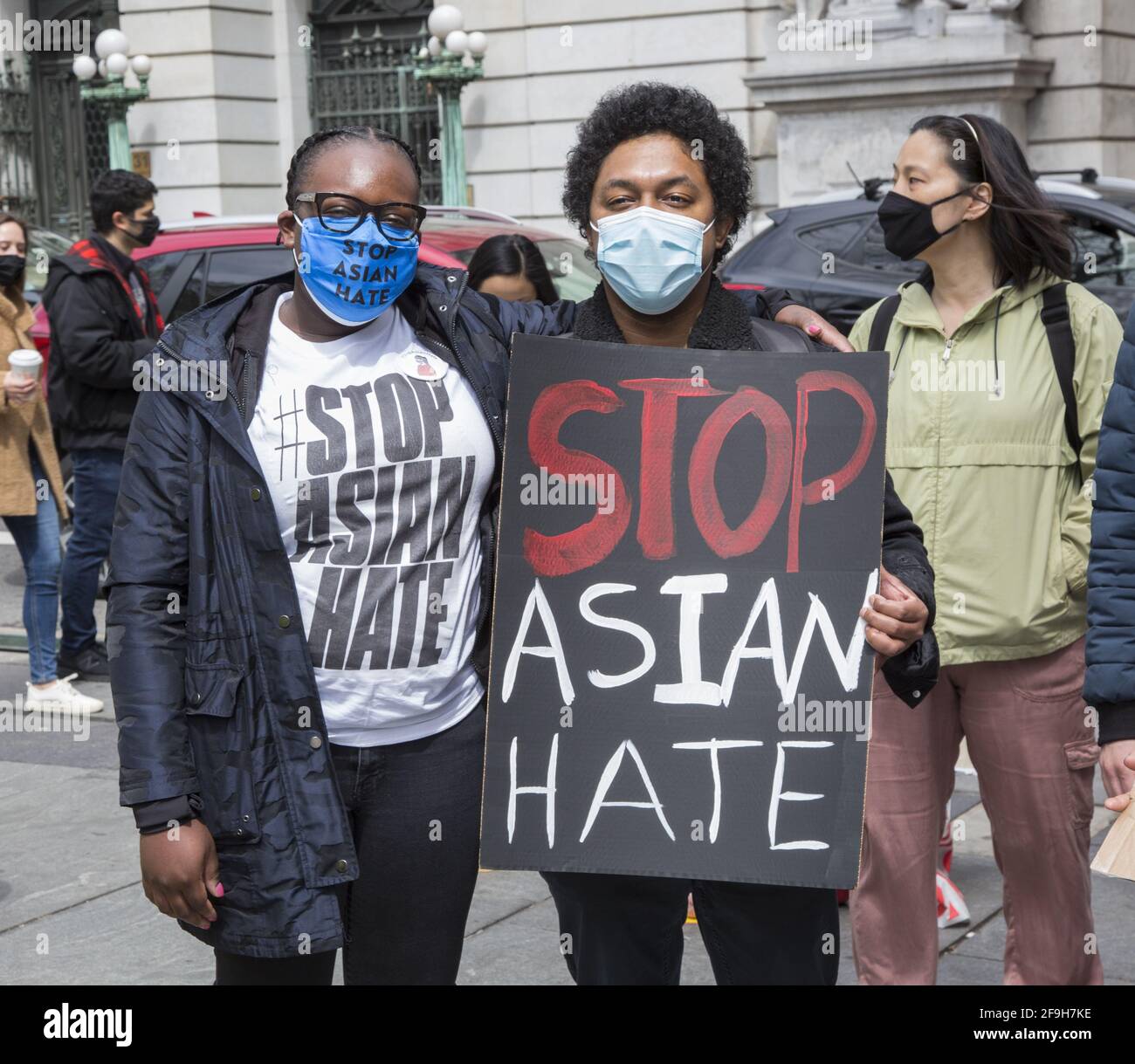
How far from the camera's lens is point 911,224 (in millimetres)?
3896

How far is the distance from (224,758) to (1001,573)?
1812mm

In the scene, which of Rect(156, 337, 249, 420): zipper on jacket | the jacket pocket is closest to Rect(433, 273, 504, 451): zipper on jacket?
Rect(156, 337, 249, 420): zipper on jacket

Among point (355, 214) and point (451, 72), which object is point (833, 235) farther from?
point (451, 72)

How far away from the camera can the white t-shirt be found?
2771mm

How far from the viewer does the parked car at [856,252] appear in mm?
9070

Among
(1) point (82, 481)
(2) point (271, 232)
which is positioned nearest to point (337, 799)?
(1) point (82, 481)

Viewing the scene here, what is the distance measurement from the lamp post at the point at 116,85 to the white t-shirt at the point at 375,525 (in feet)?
61.0

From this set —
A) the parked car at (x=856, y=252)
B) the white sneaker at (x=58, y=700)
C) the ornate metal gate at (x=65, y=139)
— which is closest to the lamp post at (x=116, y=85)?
the ornate metal gate at (x=65, y=139)

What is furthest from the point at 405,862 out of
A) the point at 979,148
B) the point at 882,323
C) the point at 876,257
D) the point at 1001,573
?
the point at 876,257

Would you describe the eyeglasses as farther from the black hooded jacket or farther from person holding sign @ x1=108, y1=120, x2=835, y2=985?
the black hooded jacket

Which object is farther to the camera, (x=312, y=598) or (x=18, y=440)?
(x=18, y=440)

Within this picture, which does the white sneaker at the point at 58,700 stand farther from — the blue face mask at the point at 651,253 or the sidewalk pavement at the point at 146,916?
the blue face mask at the point at 651,253

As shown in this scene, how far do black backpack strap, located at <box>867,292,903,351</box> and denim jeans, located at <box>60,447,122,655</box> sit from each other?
14.9 ft
